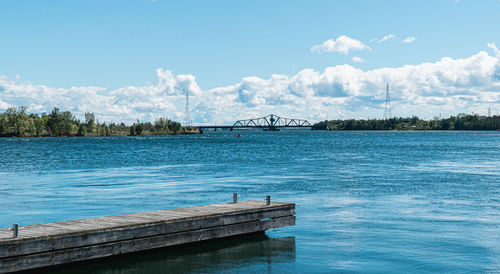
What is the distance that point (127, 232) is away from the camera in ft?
59.5

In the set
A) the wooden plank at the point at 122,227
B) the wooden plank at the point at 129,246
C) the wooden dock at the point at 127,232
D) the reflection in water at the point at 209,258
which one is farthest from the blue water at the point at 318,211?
the wooden plank at the point at 122,227

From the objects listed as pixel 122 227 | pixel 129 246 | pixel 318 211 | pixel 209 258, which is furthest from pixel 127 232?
pixel 318 211

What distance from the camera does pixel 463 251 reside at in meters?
19.8

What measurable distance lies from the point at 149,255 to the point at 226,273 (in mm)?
3243

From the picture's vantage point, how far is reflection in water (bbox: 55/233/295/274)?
58.4 ft

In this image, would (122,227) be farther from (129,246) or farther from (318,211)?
(318,211)

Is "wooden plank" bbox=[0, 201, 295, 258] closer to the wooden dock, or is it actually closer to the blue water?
the wooden dock

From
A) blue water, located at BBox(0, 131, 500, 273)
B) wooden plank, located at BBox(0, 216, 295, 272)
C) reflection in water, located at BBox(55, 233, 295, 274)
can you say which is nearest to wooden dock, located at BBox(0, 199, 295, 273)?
wooden plank, located at BBox(0, 216, 295, 272)

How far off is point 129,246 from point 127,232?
49cm

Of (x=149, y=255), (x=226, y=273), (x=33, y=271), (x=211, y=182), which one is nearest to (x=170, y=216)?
(x=149, y=255)

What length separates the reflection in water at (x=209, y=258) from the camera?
17.8 m

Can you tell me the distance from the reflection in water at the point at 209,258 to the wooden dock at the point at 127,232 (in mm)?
454

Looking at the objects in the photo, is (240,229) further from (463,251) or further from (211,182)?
(211,182)

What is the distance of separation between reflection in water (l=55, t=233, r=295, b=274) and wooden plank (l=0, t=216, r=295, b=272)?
1.44 ft
